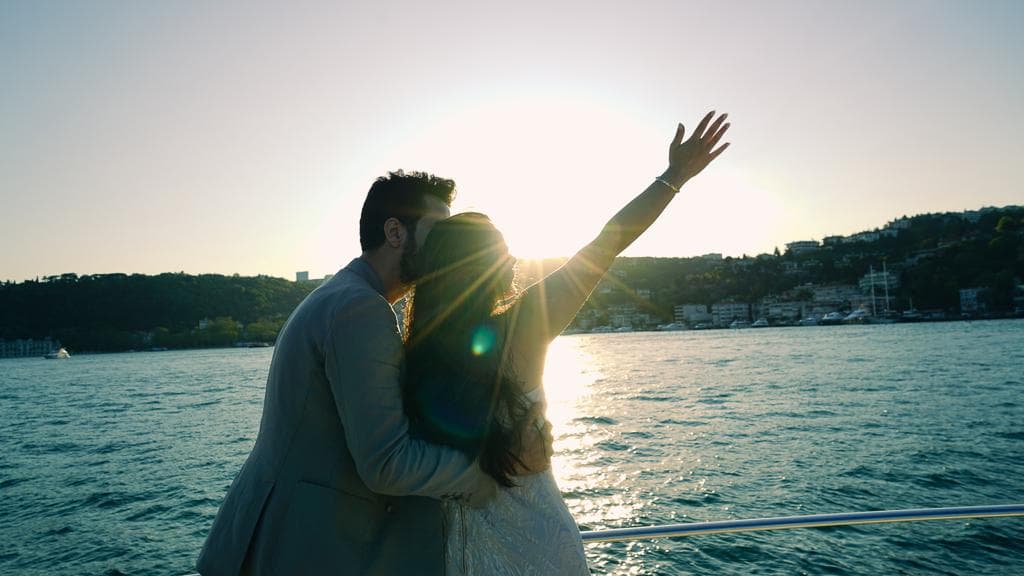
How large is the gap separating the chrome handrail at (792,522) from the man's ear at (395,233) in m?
1.14

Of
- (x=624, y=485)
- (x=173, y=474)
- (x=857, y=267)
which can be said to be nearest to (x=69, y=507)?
(x=173, y=474)

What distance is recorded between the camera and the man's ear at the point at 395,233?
1515mm

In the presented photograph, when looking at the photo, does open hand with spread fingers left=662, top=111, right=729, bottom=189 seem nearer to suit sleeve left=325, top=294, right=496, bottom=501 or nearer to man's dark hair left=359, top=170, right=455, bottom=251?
man's dark hair left=359, top=170, right=455, bottom=251

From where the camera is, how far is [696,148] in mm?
1620

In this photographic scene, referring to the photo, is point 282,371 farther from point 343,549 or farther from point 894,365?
point 894,365

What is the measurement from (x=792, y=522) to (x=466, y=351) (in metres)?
1.41

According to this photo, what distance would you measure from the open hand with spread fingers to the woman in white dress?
0.48 ft

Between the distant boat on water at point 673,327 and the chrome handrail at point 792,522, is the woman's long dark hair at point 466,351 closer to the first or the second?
the chrome handrail at point 792,522

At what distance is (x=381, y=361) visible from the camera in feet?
4.10

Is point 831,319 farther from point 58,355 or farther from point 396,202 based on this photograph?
point 58,355

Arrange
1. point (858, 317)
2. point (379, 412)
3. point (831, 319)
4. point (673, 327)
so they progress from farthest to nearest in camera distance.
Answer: point (673, 327)
point (831, 319)
point (858, 317)
point (379, 412)

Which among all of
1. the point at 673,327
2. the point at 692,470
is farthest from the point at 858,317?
the point at 692,470

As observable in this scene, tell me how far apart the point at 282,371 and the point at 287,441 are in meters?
0.15

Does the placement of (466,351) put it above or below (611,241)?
below
